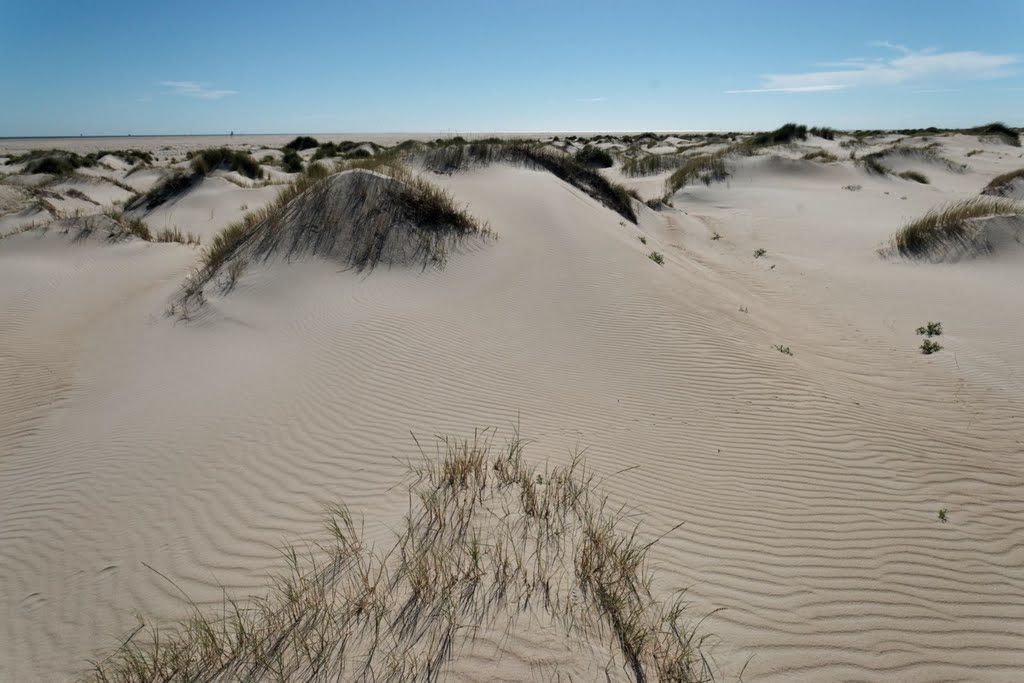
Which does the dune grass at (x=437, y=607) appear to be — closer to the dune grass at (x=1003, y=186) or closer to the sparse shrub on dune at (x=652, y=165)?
the dune grass at (x=1003, y=186)

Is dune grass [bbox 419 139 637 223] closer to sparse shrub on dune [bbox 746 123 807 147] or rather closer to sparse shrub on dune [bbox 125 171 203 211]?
sparse shrub on dune [bbox 125 171 203 211]

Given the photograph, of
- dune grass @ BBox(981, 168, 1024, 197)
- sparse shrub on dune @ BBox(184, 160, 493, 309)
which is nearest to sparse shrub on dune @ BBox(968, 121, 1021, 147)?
dune grass @ BBox(981, 168, 1024, 197)

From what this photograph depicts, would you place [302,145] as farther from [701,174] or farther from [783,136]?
[783,136]

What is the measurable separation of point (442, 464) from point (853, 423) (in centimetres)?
442

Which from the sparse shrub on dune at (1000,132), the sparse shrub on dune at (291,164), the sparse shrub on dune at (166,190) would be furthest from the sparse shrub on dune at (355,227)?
the sparse shrub on dune at (1000,132)

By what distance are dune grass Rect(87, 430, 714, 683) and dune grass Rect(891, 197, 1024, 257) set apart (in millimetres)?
12667

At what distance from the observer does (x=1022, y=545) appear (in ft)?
12.7

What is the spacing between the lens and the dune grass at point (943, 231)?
11.8 meters

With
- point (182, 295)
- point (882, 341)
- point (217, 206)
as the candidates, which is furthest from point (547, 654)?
point (217, 206)

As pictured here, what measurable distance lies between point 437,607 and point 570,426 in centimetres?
255

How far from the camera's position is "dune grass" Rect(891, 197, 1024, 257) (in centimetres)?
1176

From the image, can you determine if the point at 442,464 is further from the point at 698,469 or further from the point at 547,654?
the point at 698,469

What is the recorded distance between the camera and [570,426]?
17.0 ft

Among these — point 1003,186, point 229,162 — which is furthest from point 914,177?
point 229,162
